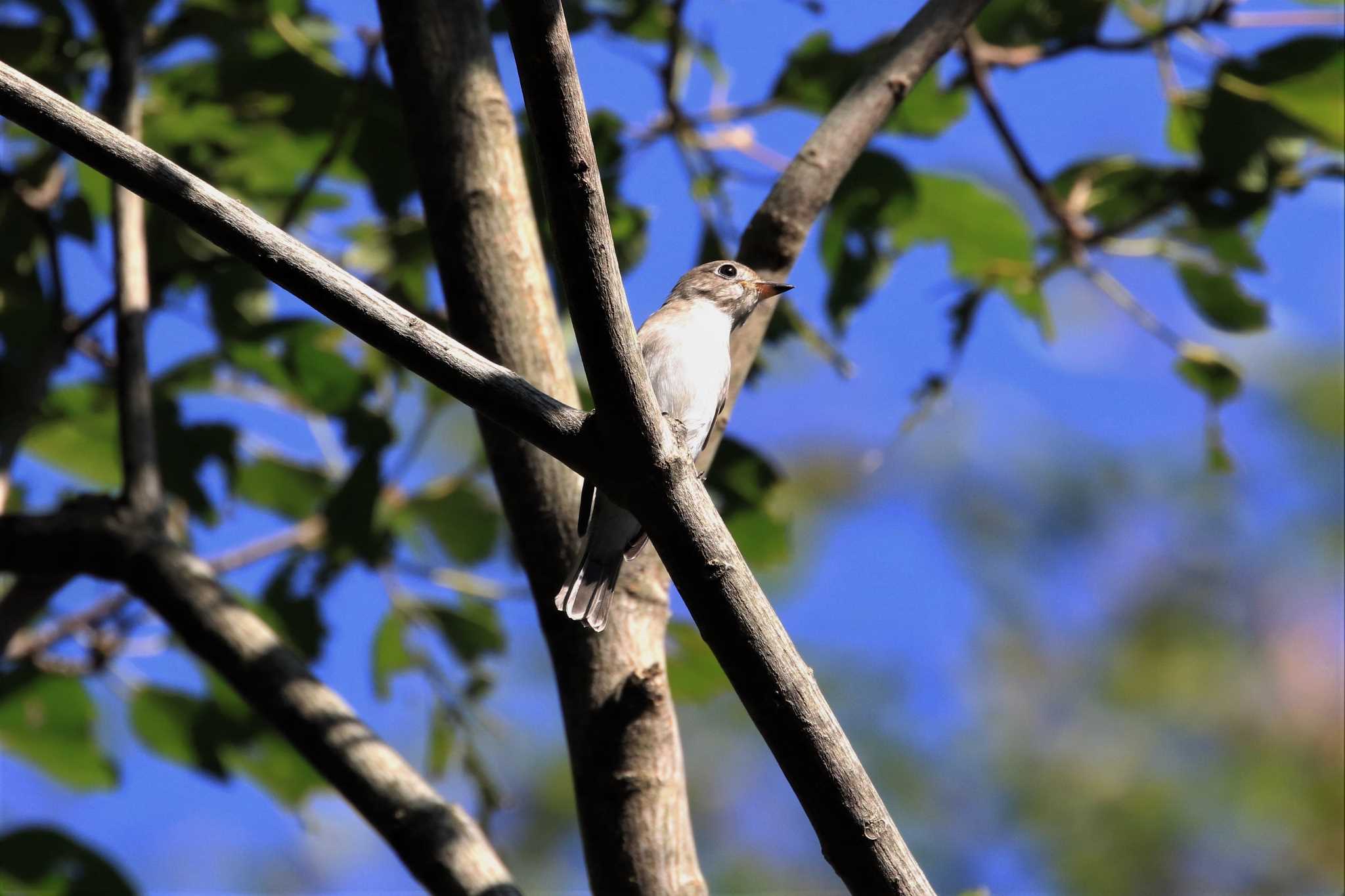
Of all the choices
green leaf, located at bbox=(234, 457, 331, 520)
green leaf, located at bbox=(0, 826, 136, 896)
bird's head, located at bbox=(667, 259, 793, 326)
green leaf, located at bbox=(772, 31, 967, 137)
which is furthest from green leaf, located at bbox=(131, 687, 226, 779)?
green leaf, located at bbox=(772, 31, 967, 137)

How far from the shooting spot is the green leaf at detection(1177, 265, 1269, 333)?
13.5ft

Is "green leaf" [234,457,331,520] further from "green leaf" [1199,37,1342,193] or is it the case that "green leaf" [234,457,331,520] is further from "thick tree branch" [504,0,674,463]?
"green leaf" [1199,37,1342,193]

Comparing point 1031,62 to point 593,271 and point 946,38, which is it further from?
point 593,271

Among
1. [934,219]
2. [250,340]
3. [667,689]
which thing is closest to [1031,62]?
[934,219]

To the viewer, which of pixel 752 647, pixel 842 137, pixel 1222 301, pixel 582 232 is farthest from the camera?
pixel 1222 301

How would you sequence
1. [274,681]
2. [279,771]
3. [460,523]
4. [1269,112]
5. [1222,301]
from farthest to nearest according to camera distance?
1. [460,523]
2. [279,771]
3. [1222,301]
4. [1269,112]
5. [274,681]

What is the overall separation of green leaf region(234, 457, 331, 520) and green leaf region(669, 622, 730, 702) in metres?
1.50

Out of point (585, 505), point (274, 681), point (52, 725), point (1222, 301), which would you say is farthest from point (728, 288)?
point (52, 725)

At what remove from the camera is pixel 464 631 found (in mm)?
4223

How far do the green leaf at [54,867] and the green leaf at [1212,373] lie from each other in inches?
142

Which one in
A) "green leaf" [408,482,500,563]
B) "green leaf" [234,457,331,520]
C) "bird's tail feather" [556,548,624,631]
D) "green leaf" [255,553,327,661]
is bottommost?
"bird's tail feather" [556,548,624,631]

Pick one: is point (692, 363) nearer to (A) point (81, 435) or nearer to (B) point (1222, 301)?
(B) point (1222, 301)

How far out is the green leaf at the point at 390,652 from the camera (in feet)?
13.8

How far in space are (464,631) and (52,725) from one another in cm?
133
